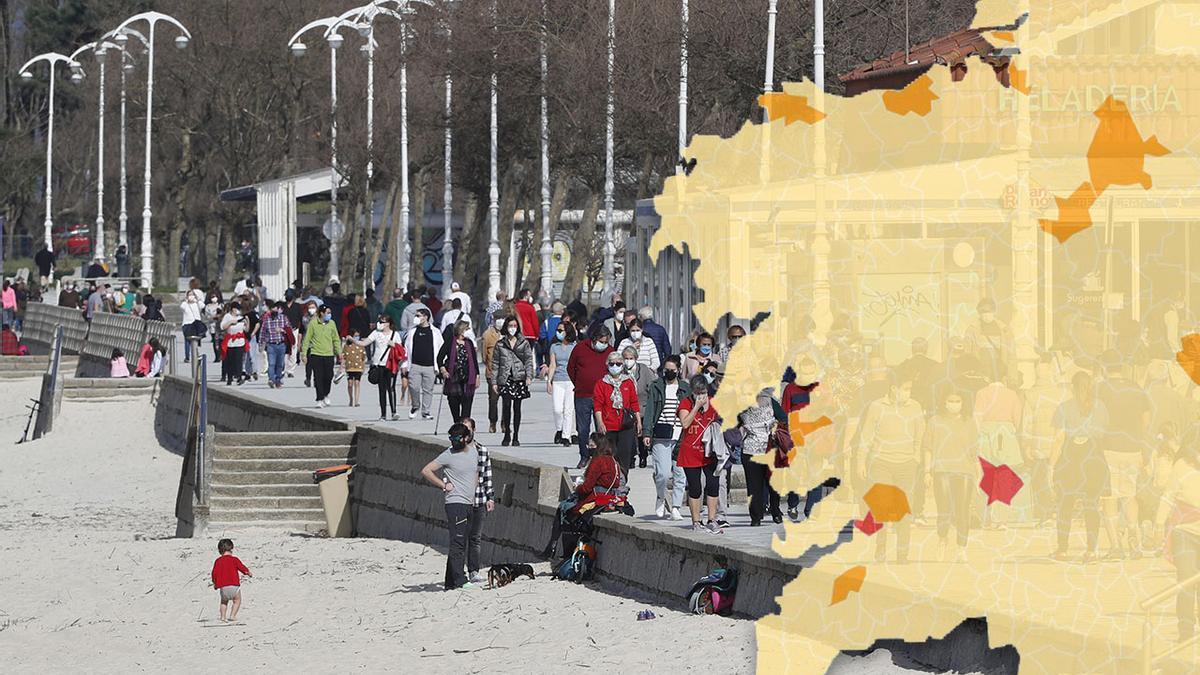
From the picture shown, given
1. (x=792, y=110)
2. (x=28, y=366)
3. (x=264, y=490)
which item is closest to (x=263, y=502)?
(x=264, y=490)

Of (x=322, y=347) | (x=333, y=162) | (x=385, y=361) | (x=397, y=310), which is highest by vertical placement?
(x=333, y=162)

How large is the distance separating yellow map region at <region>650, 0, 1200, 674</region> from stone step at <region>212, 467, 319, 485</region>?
14.6m

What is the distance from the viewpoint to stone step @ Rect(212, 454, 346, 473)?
29.0 meters

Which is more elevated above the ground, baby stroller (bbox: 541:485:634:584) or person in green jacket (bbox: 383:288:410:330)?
person in green jacket (bbox: 383:288:410:330)

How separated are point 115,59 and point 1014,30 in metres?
68.3

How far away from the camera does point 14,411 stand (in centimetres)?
4722

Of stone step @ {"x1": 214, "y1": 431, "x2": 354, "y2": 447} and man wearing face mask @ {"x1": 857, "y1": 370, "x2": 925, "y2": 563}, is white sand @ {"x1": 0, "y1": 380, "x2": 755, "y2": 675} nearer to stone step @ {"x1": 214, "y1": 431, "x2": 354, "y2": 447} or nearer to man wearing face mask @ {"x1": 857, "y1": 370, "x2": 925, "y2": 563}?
stone step @ {"x1": 214, "y1": 431, "x2": 354, "y2": 447}

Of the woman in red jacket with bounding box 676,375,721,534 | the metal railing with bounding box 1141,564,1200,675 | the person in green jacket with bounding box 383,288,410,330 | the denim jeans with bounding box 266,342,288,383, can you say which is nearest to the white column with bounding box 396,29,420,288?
the denim jeans with bounding box 266,342,288,383

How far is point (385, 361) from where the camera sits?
2997 centimetres

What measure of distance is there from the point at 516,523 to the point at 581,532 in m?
2.23

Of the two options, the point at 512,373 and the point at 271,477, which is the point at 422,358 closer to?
the point at 271,477

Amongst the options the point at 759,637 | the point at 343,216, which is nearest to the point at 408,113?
the point at 343,216

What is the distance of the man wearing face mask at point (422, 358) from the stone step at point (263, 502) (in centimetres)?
193

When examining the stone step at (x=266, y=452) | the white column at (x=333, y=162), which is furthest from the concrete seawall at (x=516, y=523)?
the white column at (x=333, y=162)
